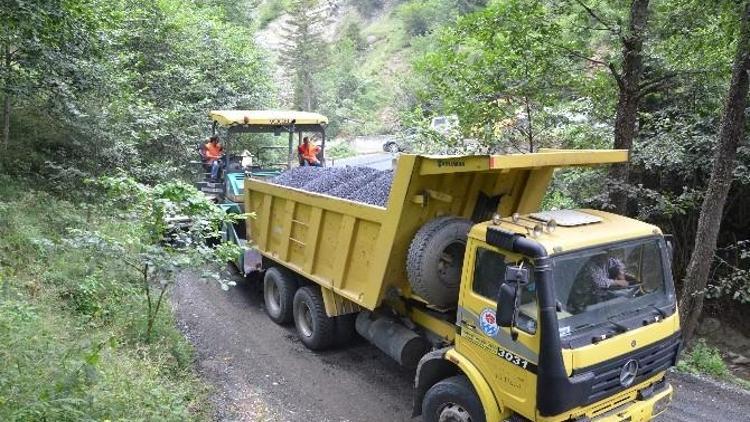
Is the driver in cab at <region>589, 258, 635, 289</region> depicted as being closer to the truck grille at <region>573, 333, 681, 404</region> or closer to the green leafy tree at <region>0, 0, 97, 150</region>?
the truck grille at <region>573, 333, 681, 404</region>

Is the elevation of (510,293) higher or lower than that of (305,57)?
lower

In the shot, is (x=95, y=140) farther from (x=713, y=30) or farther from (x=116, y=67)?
(x=713, y=30)

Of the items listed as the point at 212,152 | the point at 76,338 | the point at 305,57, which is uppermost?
the point at 305,57

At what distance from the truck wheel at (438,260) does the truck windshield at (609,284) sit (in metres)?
1.21

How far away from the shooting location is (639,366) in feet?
14.3

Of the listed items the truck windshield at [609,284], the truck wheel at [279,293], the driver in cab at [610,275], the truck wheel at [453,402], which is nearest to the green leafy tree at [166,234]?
the truck wheel at [279,293]

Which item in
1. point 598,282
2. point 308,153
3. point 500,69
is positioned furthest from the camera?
point 308,153

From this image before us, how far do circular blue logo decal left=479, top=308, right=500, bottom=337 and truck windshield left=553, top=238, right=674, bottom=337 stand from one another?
535 mm

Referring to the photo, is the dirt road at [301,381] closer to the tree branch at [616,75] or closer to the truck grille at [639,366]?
the truck grille at [639,366]

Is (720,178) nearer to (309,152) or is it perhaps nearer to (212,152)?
(309,152)

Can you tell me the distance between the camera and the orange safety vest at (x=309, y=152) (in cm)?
1005

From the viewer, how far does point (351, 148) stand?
29.2m

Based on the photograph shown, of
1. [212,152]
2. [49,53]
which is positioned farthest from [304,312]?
[49,53]

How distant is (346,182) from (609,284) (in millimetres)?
3393
